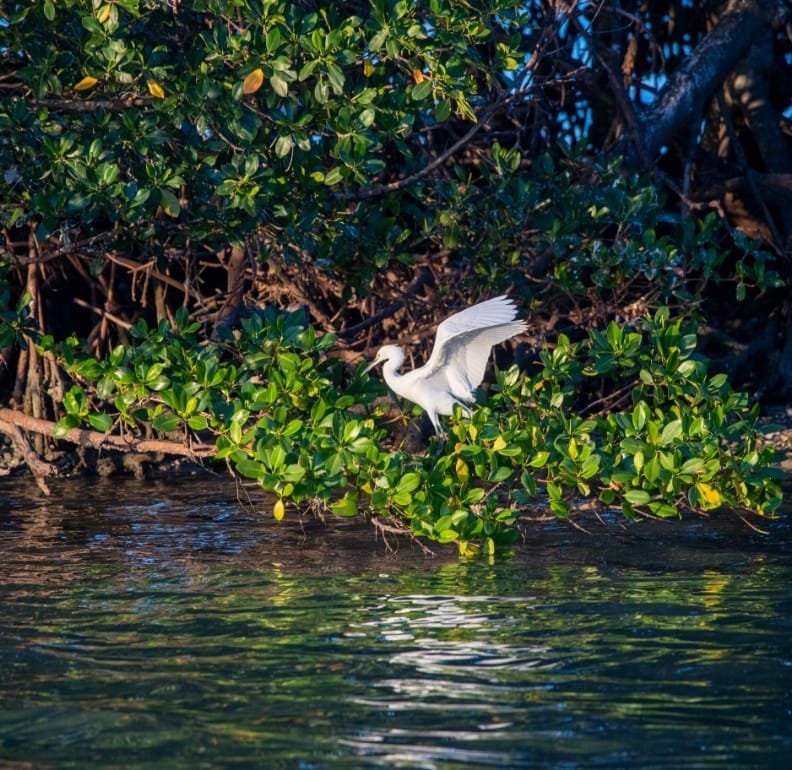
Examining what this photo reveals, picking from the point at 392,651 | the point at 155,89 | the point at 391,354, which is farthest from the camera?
the point at 391,354

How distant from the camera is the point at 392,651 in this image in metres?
4.09

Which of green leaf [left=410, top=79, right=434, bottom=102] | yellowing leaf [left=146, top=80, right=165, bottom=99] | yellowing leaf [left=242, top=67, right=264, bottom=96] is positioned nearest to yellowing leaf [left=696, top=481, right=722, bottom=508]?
green leaf [left=410, top=79, right=434, bottom=102]

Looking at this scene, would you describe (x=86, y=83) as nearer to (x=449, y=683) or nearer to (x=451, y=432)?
(x=451, y=432)

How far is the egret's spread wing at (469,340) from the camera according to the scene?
522 cm

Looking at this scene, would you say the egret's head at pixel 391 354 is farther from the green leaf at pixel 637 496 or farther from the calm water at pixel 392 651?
the green leaf at pixel 637 496

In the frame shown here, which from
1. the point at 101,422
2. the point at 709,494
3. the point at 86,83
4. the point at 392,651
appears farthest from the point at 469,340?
the point at 86,83

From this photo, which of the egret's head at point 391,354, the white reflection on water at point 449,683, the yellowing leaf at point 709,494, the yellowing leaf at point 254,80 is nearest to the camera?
the white reflection on water at point 449,683

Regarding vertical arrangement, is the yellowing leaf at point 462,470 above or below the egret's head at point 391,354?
below

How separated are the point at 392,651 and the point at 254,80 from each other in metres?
2.25

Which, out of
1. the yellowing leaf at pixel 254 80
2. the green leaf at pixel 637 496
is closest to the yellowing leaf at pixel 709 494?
the green leaf at pixel 637 496

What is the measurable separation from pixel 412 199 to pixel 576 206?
1.05 metres

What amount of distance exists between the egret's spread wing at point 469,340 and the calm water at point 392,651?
792 mm

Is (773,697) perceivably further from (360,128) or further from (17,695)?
(360,128)

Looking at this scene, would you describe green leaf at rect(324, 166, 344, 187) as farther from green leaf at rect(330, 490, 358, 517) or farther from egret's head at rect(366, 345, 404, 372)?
→ green leaf at rect(330, 490, 358, 517)
